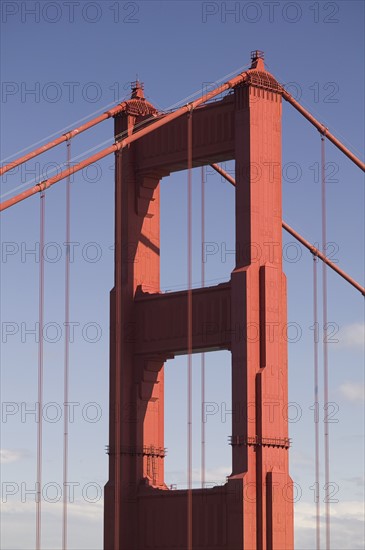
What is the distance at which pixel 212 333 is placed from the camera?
2776 inches

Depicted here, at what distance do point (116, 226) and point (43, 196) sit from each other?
283 inches

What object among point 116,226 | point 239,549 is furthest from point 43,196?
point 239,549

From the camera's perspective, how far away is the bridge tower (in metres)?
68.2

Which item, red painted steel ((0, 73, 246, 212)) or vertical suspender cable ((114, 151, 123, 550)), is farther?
vertical suspender cable ((114, 151, 123, 550))

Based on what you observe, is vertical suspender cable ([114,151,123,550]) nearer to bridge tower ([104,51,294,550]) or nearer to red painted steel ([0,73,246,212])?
bridge tower ([104,51,294,550])

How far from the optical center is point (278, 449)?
6869 cm

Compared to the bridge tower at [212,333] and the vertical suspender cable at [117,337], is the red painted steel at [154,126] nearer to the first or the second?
the bridge tower at [212,333]

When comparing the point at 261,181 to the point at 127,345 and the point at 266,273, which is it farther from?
the point at 127,345

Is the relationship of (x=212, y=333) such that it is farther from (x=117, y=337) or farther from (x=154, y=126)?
(x=154, y=126)

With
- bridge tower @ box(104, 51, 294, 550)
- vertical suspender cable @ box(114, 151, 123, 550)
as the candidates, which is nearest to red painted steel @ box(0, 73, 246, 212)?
bridge tower @ box(104, 51, 294, 550)

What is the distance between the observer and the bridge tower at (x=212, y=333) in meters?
68.2

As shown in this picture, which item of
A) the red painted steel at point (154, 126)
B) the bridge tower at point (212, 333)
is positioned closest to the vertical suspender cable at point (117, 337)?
the bridge tower at point (212, 333)

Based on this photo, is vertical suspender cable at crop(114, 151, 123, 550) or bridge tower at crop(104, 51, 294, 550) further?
vertical suspender cable at crop(114, 151, 123, 550)

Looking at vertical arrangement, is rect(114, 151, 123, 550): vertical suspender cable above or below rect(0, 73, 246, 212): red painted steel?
below
